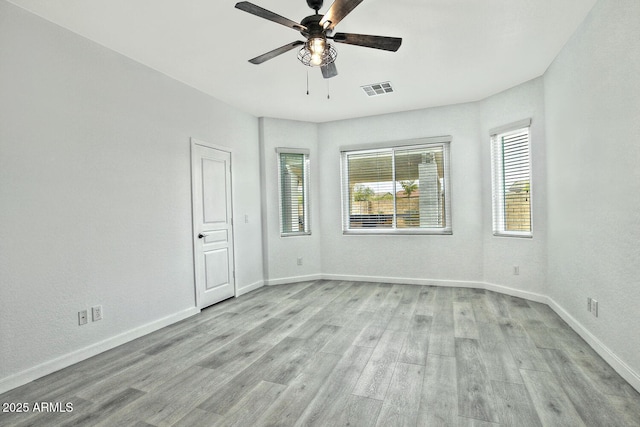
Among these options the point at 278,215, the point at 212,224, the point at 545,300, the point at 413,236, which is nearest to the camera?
the point at 545,300

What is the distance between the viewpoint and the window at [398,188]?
16.3 feet

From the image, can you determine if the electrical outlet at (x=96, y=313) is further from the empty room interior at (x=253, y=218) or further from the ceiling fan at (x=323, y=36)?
the ceiling fan at (x=323, y=36)

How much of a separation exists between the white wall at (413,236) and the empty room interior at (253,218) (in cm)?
4

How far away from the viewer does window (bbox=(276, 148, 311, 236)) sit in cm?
538

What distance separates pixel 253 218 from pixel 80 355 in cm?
281

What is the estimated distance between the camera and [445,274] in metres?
4.92

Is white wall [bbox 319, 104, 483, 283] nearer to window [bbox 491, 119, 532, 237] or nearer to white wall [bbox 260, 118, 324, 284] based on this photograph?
white wall [bbox 260, 118, 324, 284]

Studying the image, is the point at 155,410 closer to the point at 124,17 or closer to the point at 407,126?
the point at 124,17

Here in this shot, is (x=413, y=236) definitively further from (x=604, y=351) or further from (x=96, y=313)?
(x=96, y=313)

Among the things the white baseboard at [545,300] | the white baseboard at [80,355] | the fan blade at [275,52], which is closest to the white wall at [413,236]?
the white baseboard at [545,300]

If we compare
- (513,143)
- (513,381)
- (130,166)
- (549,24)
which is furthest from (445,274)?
(130,166)

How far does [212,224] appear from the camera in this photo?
4.25 meters

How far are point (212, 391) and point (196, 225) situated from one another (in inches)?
87.2

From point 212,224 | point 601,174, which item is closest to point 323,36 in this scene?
point 601,174
